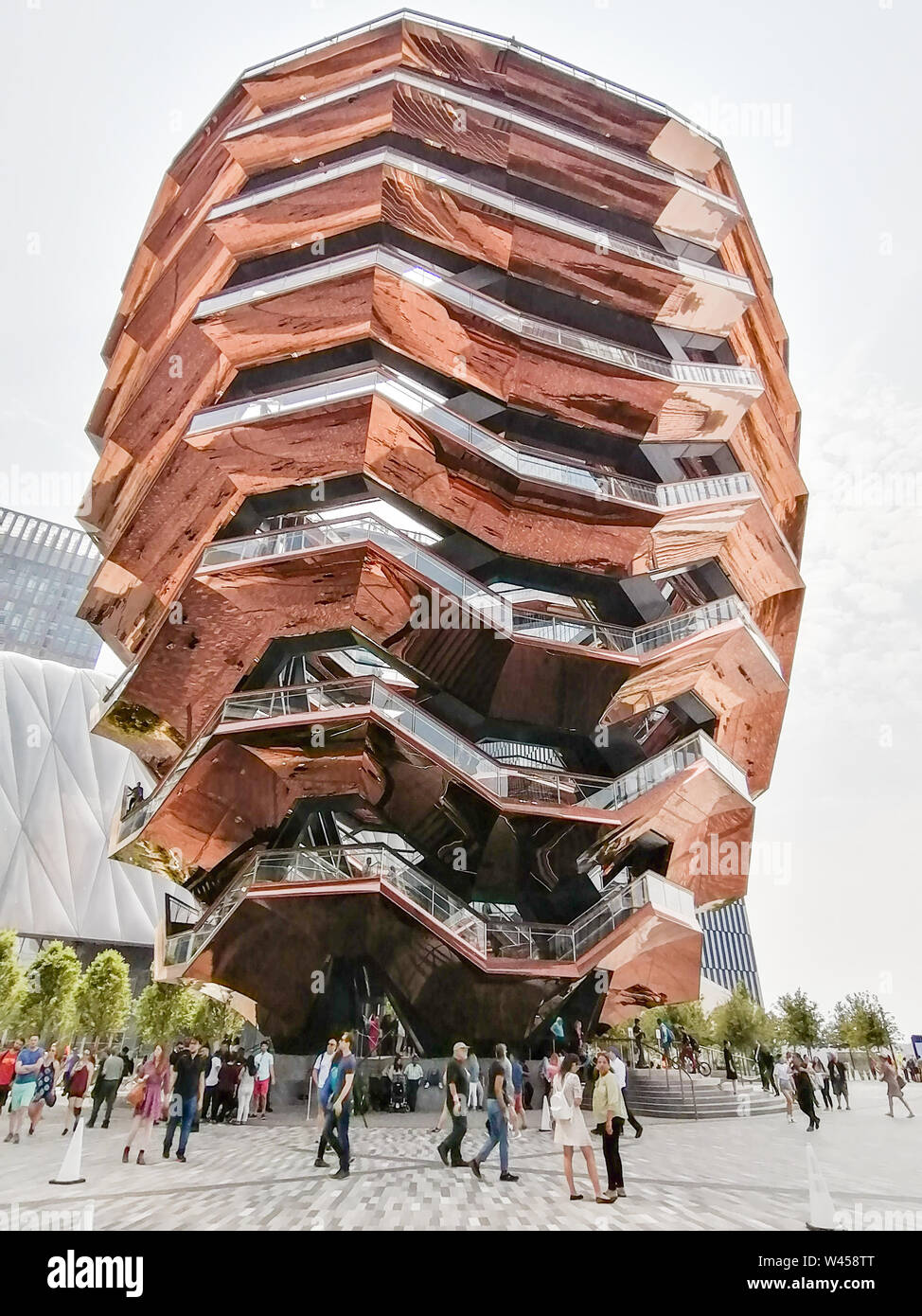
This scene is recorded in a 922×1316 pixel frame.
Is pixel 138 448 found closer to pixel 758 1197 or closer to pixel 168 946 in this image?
pixel 168 946

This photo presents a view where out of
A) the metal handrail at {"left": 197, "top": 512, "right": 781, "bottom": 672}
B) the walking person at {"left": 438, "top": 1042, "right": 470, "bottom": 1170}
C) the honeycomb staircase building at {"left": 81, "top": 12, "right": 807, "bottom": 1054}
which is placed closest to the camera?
the walking person at {"left": 438, "top": 1042, "right": 470, "bottom": 1170}

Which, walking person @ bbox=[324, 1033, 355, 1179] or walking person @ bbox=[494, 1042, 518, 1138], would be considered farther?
walking person @ bbox=[494, 1042, 518, 1138]

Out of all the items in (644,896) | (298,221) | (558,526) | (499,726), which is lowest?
(644,896)

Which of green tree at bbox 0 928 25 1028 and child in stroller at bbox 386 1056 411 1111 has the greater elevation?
green tree at bbox 0 928 25 1028

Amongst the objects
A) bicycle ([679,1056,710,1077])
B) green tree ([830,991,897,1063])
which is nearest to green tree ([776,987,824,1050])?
green tree ([830,991,897,1063])

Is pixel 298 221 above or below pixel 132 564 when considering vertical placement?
above

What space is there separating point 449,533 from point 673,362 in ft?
27.9

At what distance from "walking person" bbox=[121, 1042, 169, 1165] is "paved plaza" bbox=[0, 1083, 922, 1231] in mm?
304

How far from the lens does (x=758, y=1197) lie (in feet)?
26.8

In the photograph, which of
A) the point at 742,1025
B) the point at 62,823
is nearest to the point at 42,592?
the point at 62,823

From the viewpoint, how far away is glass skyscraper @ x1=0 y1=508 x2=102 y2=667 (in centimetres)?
11325

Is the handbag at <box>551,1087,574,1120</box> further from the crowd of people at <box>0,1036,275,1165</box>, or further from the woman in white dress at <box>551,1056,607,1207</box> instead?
the crowd of people at <box>0,1036,275,1165</box>

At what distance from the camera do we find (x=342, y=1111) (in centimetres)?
880
